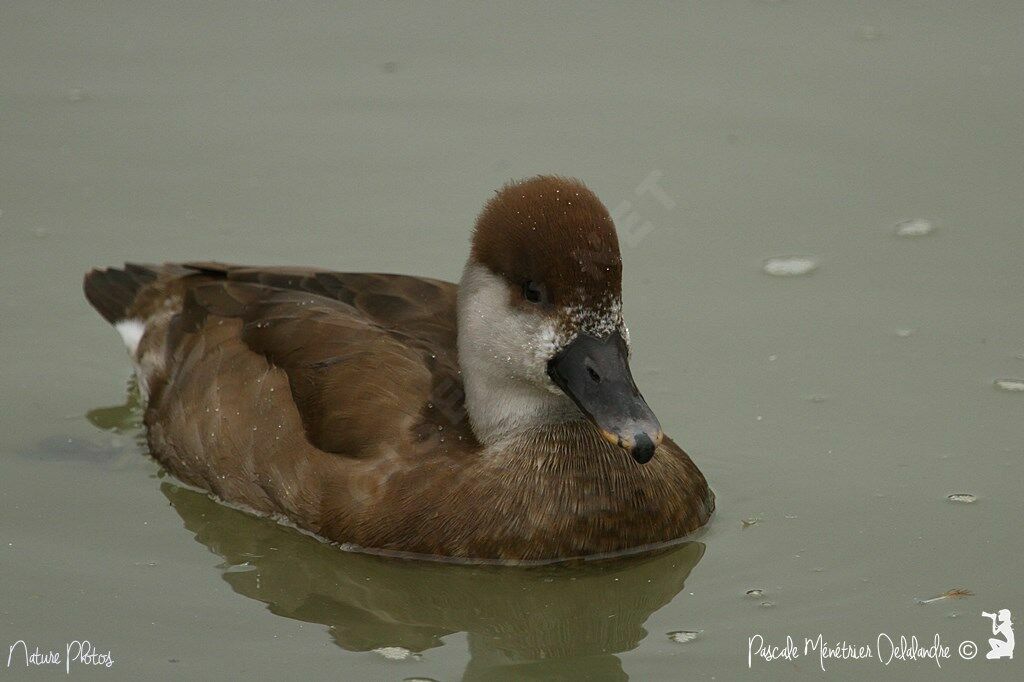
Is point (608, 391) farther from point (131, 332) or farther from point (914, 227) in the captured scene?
point (914, 227)

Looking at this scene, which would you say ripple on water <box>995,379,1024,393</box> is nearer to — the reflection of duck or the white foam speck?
the reflection of duck

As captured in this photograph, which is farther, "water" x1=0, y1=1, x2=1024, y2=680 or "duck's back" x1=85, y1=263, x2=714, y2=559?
"duck's back" x1=85, y1=263, x2=714, y2=559

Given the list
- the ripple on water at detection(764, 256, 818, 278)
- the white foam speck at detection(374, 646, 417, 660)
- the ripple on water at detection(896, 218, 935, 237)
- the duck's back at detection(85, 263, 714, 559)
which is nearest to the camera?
the white foam speck at detection(374, 646, 417, 660)

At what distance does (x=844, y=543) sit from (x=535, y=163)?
3.73 meters

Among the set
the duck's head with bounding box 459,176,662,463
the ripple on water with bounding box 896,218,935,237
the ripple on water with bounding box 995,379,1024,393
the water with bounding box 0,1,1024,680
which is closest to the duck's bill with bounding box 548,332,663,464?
the duck's head with bounding box 459,176,662,463

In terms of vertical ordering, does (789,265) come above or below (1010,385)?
above

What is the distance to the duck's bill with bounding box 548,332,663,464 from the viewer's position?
622cm

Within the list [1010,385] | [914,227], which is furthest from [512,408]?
[914,227]

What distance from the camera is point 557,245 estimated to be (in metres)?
6.40

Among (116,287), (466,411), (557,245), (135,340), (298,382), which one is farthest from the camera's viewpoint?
(116,287)

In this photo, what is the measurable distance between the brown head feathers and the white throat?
0.13 metres

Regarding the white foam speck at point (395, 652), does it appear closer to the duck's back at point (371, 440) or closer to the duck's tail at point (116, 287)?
the duck's back at point (371, 440)

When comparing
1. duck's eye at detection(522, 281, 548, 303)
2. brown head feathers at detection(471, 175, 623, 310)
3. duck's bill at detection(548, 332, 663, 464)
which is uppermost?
brown head feathers at detection(471, 175, 623, 310)

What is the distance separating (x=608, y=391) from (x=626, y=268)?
2675 millimetres
